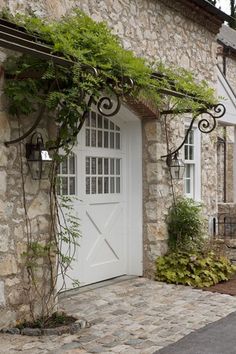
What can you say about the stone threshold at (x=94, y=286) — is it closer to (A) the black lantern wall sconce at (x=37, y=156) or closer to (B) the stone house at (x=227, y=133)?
(A) the black lantern wall sconce at (x=37, y=156)

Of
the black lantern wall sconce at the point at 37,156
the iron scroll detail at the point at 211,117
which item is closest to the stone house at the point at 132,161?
the iron scroll detail at the point at 211,117

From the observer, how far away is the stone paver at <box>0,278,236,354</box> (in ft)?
16.0

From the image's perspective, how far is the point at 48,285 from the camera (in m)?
5.74

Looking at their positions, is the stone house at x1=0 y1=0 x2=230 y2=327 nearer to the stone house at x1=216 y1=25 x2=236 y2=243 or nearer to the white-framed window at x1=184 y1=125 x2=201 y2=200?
the white-framed window at x1=184 y1=125 x2=201 y2=200

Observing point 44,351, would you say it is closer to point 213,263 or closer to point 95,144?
point 95,144

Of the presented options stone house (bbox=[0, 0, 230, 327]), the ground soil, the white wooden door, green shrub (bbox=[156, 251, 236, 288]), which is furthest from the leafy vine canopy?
the ground soil

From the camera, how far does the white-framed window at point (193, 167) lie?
9523 mm

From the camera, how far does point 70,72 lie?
17.5 feet

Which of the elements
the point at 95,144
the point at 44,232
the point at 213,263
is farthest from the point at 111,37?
the point at 213,263

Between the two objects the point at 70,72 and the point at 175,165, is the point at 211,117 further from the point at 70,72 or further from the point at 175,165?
the point at 70,72

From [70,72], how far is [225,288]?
4.08 meters

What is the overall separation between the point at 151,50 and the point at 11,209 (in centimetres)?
397

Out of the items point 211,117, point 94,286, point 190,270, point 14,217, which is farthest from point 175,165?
point 14,217

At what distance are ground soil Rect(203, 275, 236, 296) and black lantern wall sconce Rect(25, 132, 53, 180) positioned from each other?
3.26 metres
